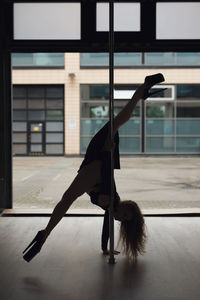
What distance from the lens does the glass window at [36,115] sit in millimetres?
19047

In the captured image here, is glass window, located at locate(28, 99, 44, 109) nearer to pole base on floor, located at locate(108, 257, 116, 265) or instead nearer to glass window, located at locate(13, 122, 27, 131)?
glass window, located at locate(13, 122, 27, 131)

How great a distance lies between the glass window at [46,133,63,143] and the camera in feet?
62.3

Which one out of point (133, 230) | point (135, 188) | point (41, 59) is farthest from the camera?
point (41, 59)

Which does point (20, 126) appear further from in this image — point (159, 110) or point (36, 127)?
point (159, 110)

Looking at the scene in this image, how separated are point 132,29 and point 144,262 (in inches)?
135

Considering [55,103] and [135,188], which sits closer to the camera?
[135,188]

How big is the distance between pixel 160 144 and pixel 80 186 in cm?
Result: 1530

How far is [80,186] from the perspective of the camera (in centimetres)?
312

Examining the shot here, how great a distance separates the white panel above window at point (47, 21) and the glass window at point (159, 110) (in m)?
12.9

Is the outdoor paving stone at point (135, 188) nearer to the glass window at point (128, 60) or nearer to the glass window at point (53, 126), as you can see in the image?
the glass window at point (128, 60)

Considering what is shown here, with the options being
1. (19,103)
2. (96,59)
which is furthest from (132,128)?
(19,103)

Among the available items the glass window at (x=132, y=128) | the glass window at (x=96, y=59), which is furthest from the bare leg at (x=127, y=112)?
the glass window at (x=96, y=59)

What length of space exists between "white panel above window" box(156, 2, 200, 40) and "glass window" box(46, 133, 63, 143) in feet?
45.5

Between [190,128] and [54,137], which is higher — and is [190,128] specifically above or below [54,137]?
above
